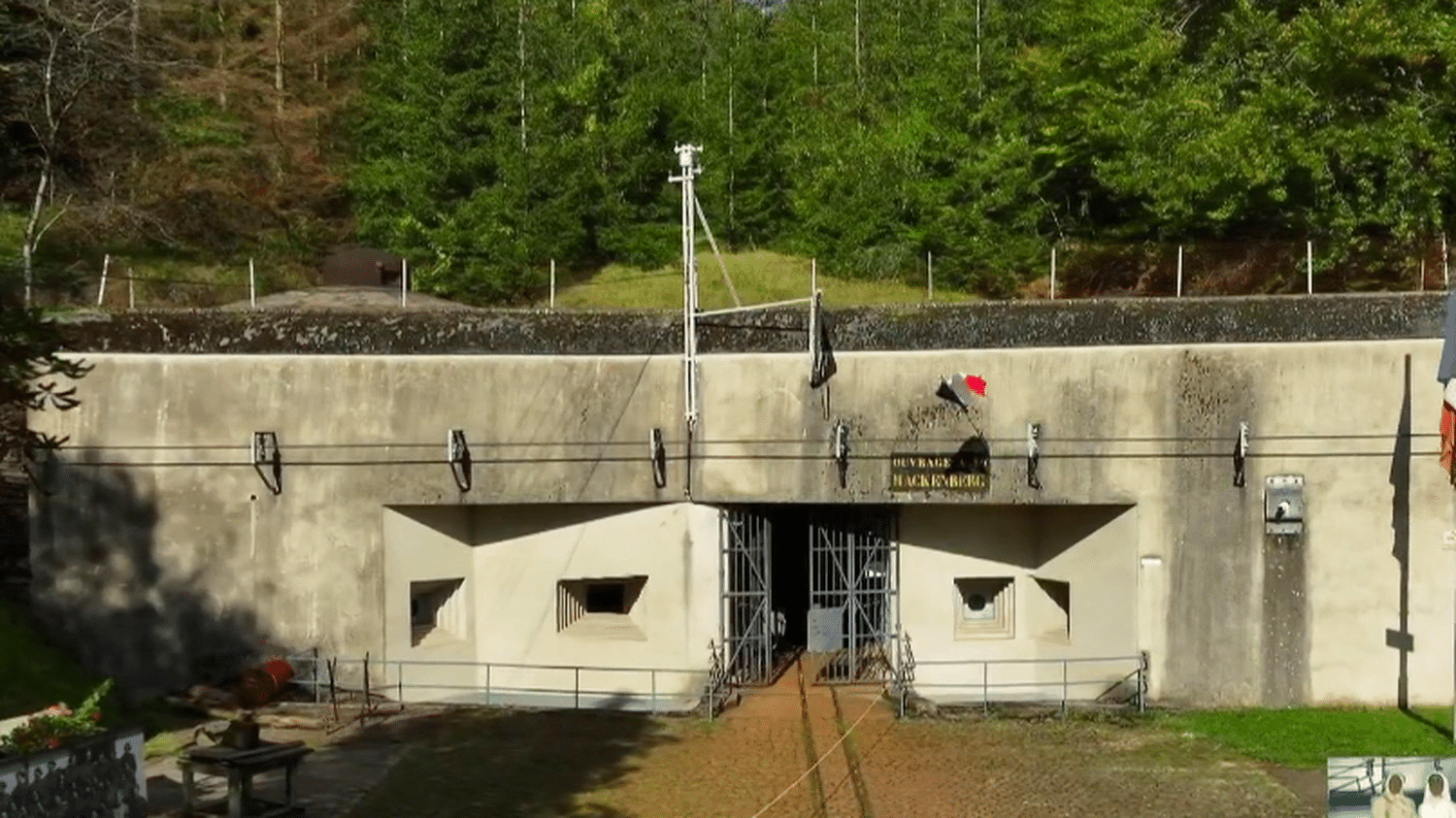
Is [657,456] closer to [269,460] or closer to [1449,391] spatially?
[269,460]

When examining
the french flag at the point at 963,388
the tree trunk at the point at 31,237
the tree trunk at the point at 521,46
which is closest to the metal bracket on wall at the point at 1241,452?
the french flag at the point at 963,388

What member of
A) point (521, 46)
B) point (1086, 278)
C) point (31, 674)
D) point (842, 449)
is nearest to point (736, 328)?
point (842, 449)

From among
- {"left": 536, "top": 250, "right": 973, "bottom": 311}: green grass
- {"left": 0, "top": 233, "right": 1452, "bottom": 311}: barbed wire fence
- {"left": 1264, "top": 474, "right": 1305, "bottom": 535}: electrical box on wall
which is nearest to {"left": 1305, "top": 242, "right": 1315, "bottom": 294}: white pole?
{"left": 0, "top": 233, "right": 1452, "bottom": 311}: barbed wire fence

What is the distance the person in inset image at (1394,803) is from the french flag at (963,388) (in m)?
6.90

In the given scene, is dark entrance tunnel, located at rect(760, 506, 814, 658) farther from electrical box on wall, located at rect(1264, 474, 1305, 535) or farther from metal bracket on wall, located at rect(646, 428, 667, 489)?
electrical box on wall, located at rect(1264, 474, 1305, 535)

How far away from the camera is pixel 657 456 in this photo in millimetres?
17500

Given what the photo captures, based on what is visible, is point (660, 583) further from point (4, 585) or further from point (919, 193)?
point (919, 193)

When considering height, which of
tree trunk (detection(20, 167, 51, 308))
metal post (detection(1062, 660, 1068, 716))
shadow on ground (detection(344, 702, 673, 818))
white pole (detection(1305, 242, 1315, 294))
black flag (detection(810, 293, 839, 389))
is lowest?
shadow on ground (detection(344, 702, 673, 818))

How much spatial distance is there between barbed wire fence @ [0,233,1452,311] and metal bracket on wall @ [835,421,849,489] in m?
4.55

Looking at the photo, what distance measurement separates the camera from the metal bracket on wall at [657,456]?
57.4ft

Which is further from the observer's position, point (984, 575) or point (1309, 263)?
point (1309, 263)

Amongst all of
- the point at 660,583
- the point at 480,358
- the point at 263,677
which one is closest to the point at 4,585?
the point at 263,677

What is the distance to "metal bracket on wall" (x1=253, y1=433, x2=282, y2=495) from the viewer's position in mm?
17203

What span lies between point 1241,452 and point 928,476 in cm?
320
